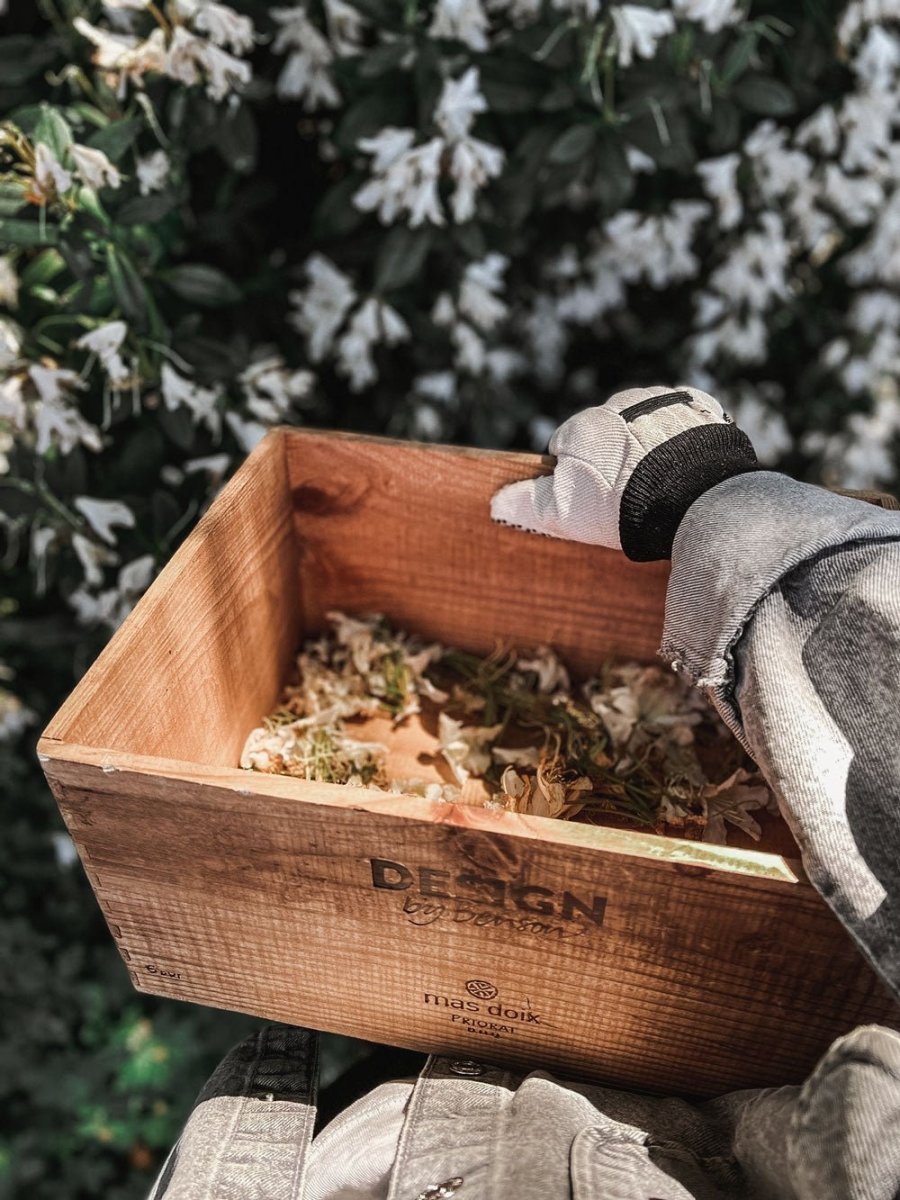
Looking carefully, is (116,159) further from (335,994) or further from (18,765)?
(18,765)

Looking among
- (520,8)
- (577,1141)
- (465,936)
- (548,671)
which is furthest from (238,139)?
(577,1141)

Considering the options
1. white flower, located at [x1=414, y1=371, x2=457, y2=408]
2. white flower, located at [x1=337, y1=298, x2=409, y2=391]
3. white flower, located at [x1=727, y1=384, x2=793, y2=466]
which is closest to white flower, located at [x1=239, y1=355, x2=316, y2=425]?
white flower, located at [x1=337, y1=298, x2=409, y2=391]

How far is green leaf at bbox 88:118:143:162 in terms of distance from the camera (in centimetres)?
97

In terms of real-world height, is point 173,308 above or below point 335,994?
above

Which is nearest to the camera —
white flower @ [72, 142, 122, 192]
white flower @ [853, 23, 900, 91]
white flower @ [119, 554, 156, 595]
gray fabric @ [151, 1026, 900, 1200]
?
gray fabric @ [151, 1026, 900, 1200]

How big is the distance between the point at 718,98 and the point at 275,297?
0.66 m

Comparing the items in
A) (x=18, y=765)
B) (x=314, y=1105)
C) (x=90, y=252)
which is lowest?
(x=18, y=765)

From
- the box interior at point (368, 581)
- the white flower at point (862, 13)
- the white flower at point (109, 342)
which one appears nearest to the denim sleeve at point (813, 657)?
the box interior at point (368, 581)

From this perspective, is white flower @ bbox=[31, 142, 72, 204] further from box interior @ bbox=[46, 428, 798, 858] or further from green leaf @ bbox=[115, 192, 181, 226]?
box interior @ bbox=[46, 428, 798, 858]

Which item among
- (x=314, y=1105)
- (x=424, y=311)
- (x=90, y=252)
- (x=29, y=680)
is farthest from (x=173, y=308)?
(x=314, y=1105)

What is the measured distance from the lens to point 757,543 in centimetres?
65

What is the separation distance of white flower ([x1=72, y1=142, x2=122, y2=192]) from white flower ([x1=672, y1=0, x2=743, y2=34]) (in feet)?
2.27

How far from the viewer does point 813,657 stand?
2.05 feet

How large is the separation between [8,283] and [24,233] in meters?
0.24
